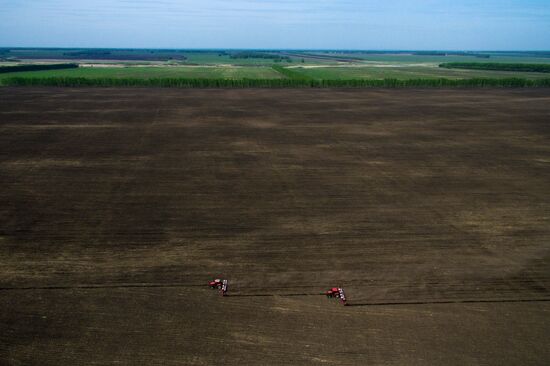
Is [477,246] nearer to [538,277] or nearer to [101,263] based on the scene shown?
[538,277]

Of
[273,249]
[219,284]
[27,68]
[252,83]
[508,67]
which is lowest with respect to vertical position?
[219,284]

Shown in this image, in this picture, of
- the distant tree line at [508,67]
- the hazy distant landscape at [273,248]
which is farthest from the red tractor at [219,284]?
the distant tree line at [508,67]

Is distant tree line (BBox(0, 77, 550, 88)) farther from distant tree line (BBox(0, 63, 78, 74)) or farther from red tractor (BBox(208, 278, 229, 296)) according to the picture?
red tractor (BBox(208, 278, 229, 296))

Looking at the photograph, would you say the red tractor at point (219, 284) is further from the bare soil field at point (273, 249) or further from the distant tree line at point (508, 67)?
the distant tree line at point (508, 67)

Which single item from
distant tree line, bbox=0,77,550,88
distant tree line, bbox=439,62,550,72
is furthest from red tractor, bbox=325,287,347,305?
distant tree line, bbox=439,62,550,72

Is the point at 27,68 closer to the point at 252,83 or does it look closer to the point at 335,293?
the point at 252,83

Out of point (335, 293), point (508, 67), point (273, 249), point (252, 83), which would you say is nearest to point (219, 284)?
point (273, 249)
